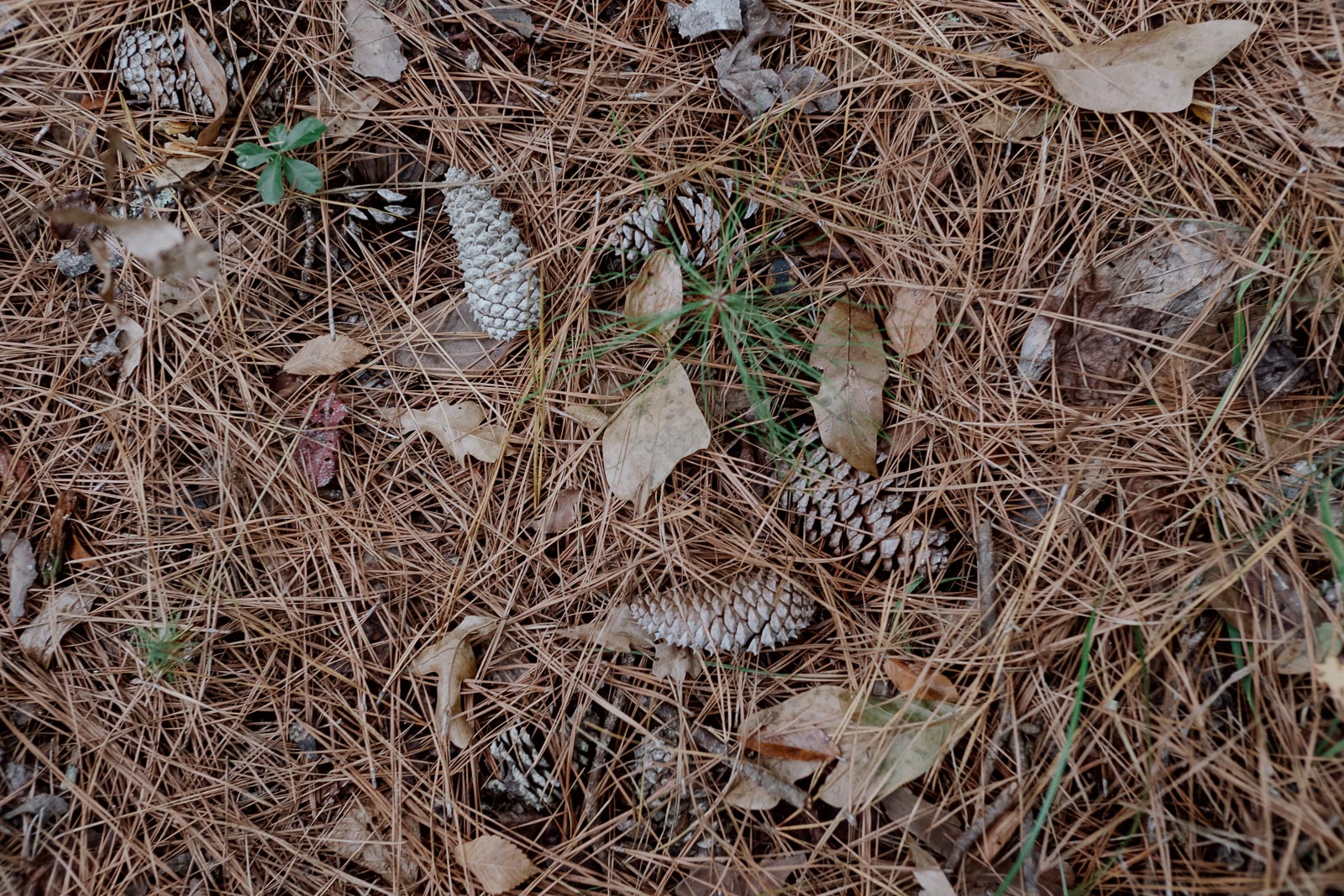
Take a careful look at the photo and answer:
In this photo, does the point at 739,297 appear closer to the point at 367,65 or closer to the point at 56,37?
the point at 367,65

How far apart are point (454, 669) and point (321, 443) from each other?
0.51 meters

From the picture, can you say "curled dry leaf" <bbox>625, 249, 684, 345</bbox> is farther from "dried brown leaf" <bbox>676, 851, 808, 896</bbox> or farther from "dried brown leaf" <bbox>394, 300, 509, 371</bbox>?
"dried brown leaf" <bbox>676, 851, 808, 896</bbox>

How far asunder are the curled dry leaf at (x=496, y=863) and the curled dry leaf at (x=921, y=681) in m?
0.71

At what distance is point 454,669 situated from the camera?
54.8 inches

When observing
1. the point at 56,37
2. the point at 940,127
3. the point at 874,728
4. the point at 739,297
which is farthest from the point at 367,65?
the point at 874,728

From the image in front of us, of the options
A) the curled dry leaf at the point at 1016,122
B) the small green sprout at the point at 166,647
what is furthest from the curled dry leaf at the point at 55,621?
the curled dry leaf at the point at 1016,122

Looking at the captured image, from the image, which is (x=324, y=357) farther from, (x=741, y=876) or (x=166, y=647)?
(x=741, y=876)

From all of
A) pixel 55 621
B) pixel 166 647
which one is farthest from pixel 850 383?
pixel 55 621

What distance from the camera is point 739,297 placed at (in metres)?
1.38

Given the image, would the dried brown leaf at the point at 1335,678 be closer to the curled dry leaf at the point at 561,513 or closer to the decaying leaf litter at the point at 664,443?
the decaying leaf litter at the point at 664,443

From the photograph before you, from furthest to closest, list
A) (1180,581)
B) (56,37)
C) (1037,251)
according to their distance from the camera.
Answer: (56,37) < (1037,251) < (1180,581)

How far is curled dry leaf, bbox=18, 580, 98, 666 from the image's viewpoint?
4.73 ft

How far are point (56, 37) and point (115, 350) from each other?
62 cm

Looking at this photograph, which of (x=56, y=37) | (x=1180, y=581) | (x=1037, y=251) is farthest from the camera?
(x=56, y=37)
